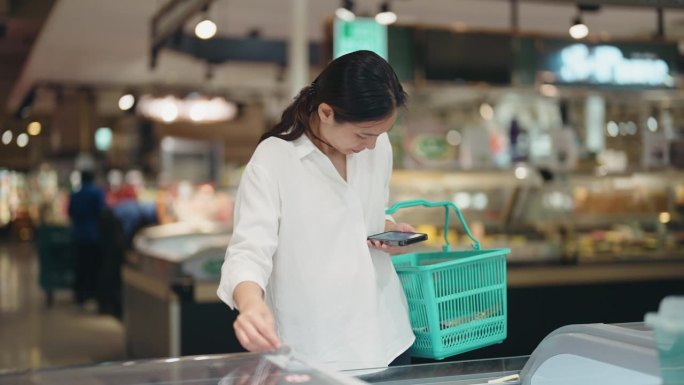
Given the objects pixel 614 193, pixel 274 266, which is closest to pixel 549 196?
pixel 614 193

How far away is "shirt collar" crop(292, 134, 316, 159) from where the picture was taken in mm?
2459

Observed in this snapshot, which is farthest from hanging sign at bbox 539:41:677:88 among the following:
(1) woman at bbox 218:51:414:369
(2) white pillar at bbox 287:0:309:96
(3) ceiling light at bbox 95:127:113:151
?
(3) ceiling light at bbox 95:127:113:151

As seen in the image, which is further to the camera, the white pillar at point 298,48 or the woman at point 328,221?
the white pillar at point 298,48

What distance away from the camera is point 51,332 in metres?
10.3

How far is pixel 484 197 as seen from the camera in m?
9.15

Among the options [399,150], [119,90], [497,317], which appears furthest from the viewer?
[119,90]

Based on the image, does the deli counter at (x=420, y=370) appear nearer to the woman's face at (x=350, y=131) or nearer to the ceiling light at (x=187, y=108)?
the woman's face at (x=350, y=131)

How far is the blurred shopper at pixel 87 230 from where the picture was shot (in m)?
12.1

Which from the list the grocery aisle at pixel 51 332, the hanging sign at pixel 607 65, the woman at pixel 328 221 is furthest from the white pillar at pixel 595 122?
the woman at pixel 328 221

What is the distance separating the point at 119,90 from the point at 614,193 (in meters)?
12.0

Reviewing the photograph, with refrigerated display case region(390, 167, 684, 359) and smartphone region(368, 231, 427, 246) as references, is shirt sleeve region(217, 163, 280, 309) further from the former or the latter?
refrigerated display case region(390, 167, 684, 359)

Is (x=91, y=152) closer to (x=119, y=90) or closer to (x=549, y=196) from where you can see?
(x=119, y=90)

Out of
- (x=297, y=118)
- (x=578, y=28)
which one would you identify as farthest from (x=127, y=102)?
(x=297, y=118)

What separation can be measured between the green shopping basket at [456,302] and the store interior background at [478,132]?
281cm
